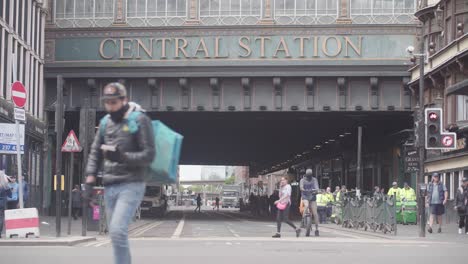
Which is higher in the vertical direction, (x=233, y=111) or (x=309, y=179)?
(x=233, y=111)

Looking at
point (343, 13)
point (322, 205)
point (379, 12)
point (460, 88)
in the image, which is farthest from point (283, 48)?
point (460, 88)

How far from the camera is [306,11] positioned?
3878 cm

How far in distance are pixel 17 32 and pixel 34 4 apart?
3.60 m

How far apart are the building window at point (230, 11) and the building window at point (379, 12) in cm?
474

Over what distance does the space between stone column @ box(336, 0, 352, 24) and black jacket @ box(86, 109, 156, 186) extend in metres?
32.2

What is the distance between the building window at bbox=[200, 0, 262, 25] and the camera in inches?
1526

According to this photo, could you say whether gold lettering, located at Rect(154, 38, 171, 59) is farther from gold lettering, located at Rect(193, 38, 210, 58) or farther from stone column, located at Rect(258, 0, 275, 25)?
stone column, located at Rect(258, 0, 275, 25)

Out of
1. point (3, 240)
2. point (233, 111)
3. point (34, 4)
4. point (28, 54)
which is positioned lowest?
point (3, 240)

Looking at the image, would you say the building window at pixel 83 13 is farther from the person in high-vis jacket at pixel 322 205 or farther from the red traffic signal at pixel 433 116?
the red traffic signal at pixel 433 116

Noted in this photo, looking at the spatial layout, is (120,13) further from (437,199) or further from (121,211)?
(121,211)

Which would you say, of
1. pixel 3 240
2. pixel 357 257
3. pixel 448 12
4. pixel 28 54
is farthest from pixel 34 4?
pixel 357 257

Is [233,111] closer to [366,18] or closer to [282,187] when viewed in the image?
[366,18]

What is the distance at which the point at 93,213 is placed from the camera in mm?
23109

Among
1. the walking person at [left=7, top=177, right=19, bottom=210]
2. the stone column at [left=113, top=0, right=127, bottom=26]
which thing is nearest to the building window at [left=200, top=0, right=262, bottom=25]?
the stone column at [left=113, top=0, right=127, bottom=26]
